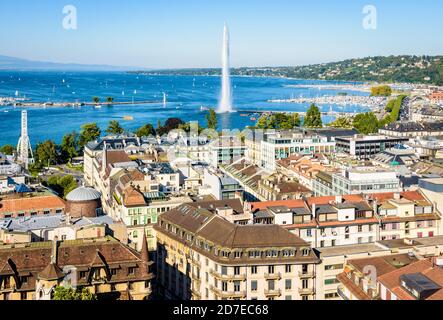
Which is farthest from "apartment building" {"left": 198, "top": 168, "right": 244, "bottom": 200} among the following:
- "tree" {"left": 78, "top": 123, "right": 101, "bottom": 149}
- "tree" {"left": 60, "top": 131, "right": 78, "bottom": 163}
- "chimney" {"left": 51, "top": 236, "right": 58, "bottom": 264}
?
"tree" {"left": 78, "top": 123, "right": 101, "bottom": 149}

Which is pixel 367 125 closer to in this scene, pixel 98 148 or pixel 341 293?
pixel 98 148

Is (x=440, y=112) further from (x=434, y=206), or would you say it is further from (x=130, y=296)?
(x=130, y=296)

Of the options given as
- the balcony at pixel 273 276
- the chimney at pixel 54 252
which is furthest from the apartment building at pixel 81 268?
the balcony at pixel 273 276

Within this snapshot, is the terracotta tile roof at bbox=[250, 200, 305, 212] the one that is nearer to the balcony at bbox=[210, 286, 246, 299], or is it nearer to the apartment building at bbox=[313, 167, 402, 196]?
the apartment building at bbox=[313, 167, 402, 196]

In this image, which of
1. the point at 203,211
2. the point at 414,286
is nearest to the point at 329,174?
the point at 203,211

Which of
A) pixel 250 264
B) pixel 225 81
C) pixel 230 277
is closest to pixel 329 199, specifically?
pixel 250 264

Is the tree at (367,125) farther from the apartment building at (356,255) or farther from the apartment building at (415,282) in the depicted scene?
the apartment building at (415,282)
